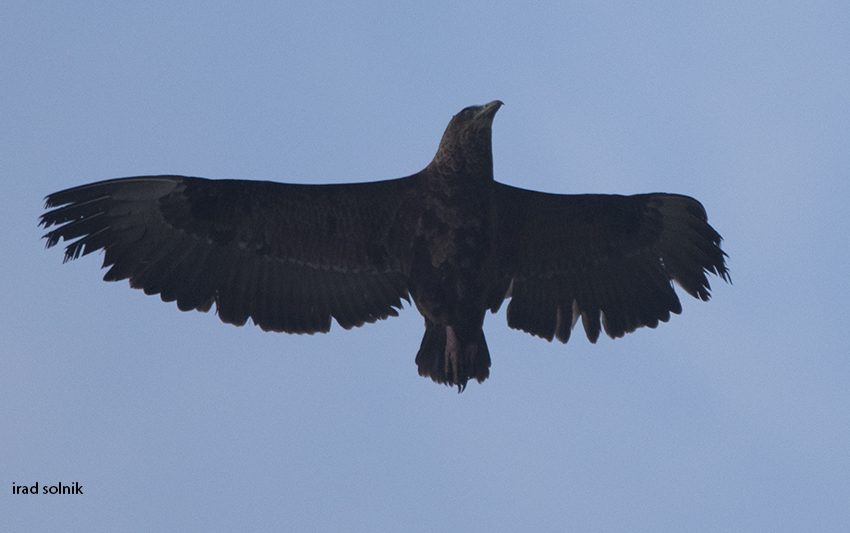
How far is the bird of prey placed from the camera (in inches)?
335

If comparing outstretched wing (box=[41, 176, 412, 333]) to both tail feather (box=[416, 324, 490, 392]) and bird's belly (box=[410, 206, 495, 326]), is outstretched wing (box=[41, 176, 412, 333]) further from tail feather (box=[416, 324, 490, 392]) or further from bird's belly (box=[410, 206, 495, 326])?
tail feather (box=[416, 324, 490, 392])

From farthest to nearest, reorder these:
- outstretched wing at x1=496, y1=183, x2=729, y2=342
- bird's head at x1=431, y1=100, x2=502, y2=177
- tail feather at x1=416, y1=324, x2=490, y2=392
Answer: outstretched wing at x1=496, y1=183, x2=729, y2=342, tail feather at x1=416, y1=324, x2=490, y2=392, bird's head at x1=431, y1=100, x2=502, y2=177

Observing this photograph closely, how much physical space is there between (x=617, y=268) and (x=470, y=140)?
1.84 m

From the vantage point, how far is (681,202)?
9.23 meters

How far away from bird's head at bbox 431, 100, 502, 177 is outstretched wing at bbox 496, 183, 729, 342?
3.51ft

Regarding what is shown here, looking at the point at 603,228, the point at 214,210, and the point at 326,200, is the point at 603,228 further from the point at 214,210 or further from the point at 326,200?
the point at 214,210

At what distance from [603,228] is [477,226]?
4.37 feet

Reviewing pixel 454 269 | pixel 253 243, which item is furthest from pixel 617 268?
pixel 253 243

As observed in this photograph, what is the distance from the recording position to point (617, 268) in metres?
9.30

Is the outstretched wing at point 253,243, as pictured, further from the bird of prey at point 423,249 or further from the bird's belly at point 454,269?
the bird's belly at point 454,269

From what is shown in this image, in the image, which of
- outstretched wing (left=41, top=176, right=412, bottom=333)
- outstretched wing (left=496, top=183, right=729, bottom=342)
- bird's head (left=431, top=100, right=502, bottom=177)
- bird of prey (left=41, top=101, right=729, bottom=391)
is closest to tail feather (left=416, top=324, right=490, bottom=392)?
bird of prey (left=41, top=101, right=729, bottom=391)

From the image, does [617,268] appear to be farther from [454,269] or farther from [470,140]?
[470,140]

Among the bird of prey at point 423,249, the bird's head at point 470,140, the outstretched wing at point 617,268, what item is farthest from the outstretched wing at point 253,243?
the outstretched wing at point 617,268

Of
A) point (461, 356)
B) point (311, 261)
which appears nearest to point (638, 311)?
point (461, 356)
